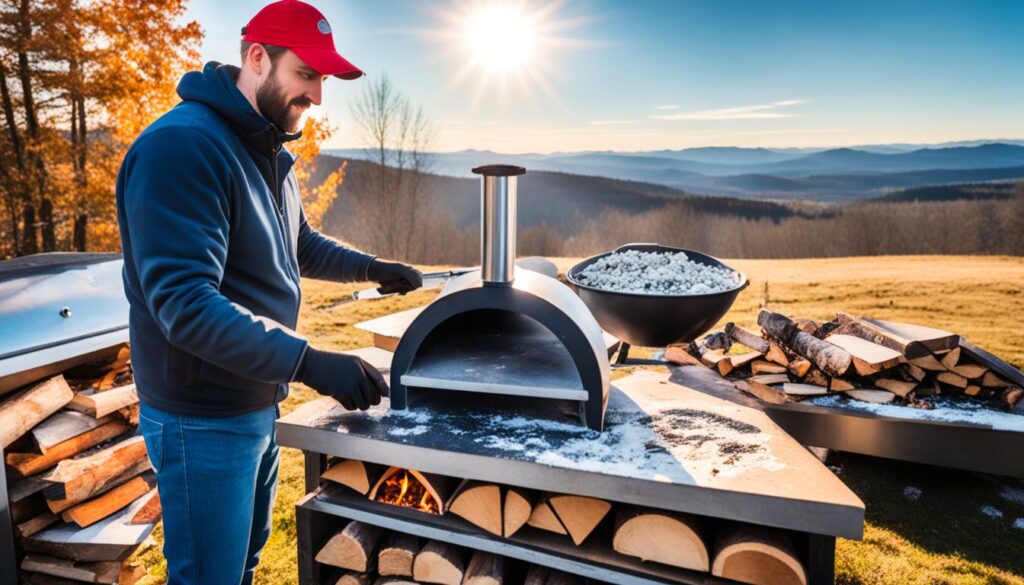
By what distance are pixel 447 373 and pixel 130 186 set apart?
1.16m

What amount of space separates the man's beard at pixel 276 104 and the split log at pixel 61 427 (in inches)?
85.3

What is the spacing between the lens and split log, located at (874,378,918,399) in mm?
3871

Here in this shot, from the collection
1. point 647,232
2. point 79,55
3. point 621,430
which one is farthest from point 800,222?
point 621,430

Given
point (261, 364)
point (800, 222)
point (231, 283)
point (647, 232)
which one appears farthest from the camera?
point (647, 232)

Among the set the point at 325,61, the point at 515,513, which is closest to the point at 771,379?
the point at 515,513

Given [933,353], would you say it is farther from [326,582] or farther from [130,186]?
[130,186]

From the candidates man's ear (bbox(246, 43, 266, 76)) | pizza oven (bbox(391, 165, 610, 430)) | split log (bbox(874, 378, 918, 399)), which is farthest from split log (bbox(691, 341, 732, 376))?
man's ear (bbox(246, 43, 266, 76))

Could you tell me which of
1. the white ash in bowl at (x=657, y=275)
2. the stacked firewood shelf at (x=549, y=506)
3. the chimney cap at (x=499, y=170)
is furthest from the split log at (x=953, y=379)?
the chimney cap at (x=499, y=170)

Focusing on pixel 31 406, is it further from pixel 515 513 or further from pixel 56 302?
pixel 515 513

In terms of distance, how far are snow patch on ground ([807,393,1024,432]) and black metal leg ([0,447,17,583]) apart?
4.32 metres

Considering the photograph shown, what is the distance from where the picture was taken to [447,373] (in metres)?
2.24

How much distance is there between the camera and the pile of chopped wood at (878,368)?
387cm

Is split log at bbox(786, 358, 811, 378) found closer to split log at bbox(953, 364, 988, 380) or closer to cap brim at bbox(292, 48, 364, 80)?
split log at bbox(953, 364, 988, 380)

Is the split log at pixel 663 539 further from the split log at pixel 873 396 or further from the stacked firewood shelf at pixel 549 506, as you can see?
the split log at pixel 873 396
